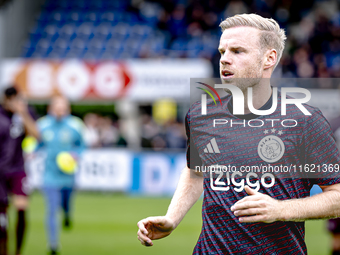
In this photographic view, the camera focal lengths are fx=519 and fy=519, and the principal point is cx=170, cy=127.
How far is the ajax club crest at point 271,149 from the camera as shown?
7.80 feet

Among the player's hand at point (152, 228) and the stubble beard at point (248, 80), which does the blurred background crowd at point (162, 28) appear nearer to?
the stubble beard at point (248, 80)

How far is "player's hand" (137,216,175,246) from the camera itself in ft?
7.80

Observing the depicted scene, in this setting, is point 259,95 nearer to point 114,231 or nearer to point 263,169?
point 263,169

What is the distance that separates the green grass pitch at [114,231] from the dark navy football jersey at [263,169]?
198 inches

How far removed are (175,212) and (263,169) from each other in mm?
496

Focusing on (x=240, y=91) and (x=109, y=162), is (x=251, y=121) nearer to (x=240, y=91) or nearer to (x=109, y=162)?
(x=240, y=91)

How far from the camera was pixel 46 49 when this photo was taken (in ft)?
65.1

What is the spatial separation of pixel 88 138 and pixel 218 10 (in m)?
8.46

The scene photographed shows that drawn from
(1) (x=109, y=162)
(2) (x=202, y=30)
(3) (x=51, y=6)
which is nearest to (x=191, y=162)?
(1) (x=109, y=162)

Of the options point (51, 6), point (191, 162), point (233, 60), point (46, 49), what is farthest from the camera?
point (51, 6)

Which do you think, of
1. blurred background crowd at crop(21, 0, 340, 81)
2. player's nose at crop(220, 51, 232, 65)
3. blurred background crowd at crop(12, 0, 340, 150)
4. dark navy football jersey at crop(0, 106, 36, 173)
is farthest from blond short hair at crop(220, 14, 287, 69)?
blurred background crowd at crop(21, 0, 340, 81)

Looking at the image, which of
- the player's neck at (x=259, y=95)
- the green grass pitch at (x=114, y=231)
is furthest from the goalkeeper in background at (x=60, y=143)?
the player's neck at (x=259, y=95)

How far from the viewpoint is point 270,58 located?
97.1 inches

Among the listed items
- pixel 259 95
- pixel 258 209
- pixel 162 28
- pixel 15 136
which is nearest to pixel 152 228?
pixel 258 209
